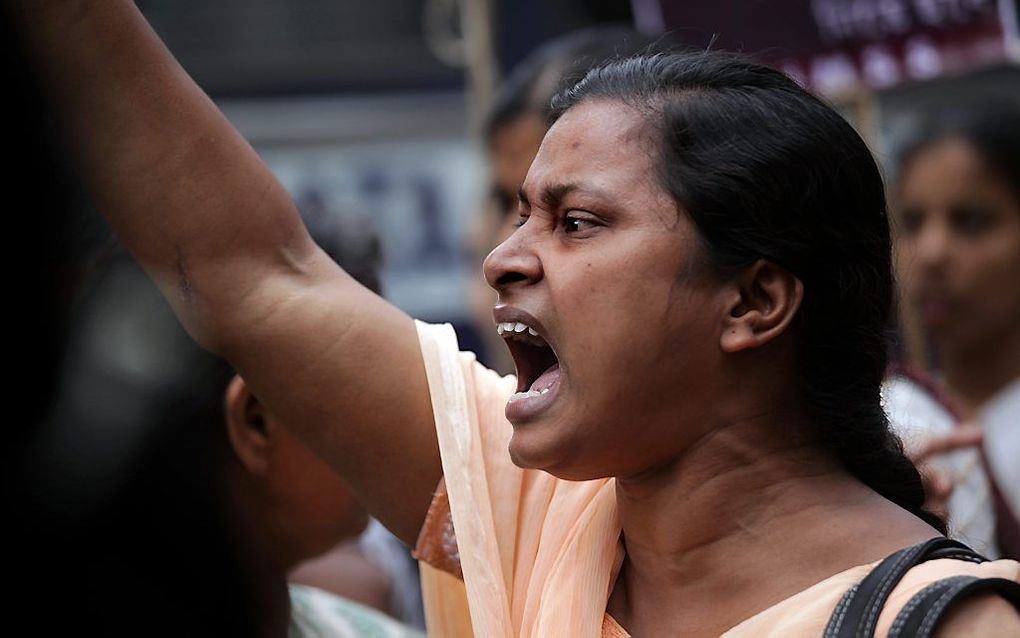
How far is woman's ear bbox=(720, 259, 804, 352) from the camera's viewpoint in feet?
6.18

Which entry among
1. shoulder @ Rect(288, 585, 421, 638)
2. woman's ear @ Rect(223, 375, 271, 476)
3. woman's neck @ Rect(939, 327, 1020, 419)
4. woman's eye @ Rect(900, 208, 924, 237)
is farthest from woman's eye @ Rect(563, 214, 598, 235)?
woman's eye @ Rect(900, 208, 924, 237)

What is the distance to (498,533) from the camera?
2.06 metres

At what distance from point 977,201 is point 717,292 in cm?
251

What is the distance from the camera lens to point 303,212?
10.3ft

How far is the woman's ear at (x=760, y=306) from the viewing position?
1885mm

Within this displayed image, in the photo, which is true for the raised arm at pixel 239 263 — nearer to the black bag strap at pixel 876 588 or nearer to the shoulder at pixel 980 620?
the black bag strap at pixel 876 588

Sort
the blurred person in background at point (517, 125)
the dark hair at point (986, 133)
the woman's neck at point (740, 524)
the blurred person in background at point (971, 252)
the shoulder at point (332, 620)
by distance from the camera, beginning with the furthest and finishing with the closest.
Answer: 1. the dark hair at point (986, 133)
2. the blurred person in background at point (971, 252)
3. the blurred person in background at point (517, 125)
4. the shoulder at point (332, 620)
5. the woman's neck at point (740, 524)

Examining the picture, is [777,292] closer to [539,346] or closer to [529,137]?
[539,346]

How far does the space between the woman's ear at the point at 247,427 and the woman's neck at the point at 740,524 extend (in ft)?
2.81

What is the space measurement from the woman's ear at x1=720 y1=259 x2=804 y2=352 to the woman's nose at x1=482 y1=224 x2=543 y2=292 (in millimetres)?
254

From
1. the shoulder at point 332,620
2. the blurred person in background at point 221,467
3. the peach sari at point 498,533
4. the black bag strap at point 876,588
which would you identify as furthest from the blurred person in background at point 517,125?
the black bag strap at point 876,588

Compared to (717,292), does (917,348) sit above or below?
below

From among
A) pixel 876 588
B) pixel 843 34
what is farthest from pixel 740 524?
pixel 843 34

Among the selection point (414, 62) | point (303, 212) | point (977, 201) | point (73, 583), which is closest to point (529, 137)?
point (303, 212)
